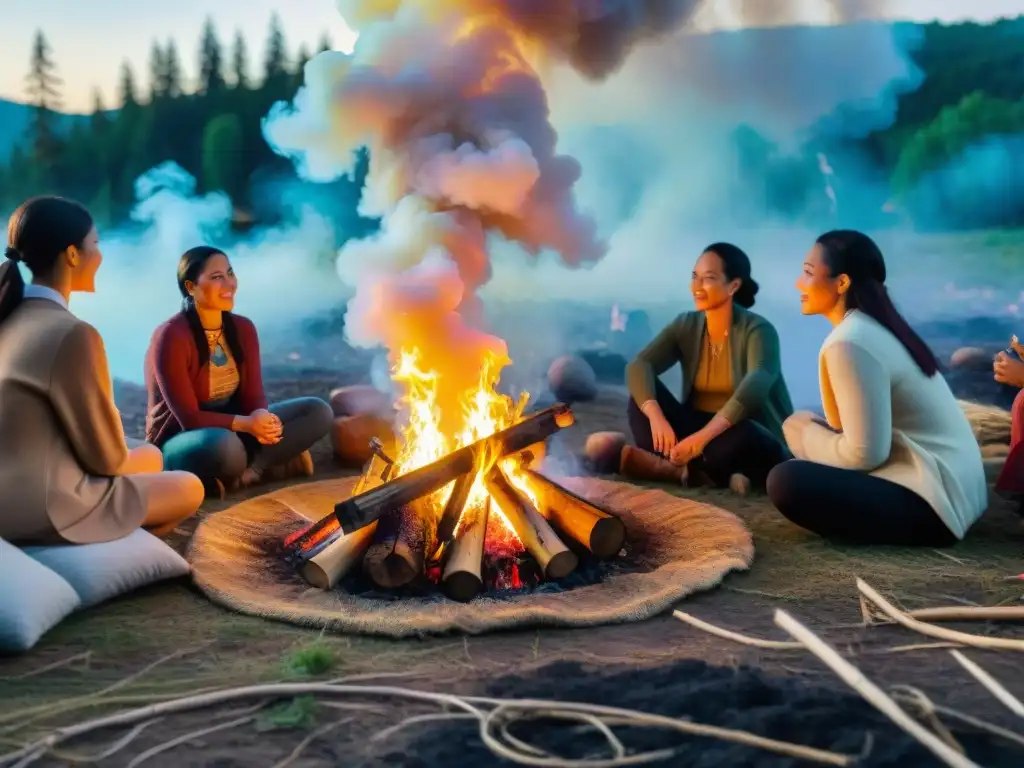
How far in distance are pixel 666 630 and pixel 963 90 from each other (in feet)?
22.7

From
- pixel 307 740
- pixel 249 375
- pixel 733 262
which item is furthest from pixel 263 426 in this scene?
pixel 307 740

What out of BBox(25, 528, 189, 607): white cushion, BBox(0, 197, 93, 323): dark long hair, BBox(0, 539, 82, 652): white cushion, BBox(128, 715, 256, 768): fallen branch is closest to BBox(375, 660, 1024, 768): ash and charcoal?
BBox(128, 715, 256, 768): fallen branch

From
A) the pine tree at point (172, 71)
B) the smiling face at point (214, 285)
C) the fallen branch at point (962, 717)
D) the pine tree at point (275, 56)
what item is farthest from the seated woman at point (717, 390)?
the pine tree at point (172, 71)

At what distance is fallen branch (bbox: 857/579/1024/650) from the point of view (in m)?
2.88

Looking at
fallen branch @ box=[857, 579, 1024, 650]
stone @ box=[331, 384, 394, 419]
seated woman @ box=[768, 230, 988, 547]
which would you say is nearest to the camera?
fallen branch @ box=[857, 579, 1024, 650]

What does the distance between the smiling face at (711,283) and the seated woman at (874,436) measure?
1.05 m

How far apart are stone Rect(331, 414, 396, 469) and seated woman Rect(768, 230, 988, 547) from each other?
10.0 feet

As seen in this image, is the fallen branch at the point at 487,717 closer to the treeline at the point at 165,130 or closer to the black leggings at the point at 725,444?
the black leggings at the point at 725,444

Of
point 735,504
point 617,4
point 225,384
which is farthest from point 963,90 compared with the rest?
point 225,384

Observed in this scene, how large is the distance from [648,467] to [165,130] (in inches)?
217

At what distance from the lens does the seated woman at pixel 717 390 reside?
17.4ft

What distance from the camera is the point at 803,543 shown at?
4.43m

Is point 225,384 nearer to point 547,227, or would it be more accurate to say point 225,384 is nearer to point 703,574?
point 547,227

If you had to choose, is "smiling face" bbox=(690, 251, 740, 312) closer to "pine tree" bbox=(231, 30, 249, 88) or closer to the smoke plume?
the smoke plume
